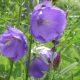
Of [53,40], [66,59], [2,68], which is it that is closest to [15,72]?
[2,68]

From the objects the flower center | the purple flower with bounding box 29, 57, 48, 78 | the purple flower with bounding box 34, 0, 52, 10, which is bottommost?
the purple flower with bounding box 29, 57, 48, 78

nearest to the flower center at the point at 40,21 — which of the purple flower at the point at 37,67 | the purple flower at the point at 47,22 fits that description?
the purple flower at the point at 47,22

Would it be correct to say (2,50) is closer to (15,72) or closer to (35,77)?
(35,77)

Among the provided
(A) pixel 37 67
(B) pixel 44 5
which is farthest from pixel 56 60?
(B) pixel 44 5

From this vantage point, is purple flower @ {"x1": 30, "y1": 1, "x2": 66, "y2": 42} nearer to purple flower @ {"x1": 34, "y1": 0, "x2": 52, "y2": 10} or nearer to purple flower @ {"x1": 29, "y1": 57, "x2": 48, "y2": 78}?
purple flower @ {"x1": 34, "y1": 0, "x2": 52, "y2": 10}

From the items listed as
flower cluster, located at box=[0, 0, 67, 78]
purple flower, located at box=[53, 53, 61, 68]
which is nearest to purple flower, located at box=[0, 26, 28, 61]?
flower cluster, located at box=[0, 0, 67, 78]

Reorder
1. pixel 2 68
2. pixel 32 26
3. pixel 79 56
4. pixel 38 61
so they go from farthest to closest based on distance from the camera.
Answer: pixel 79 56 < pixel 2 68 < pixel 38 61 < pixel 32 26

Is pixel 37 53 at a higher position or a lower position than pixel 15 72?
higher
